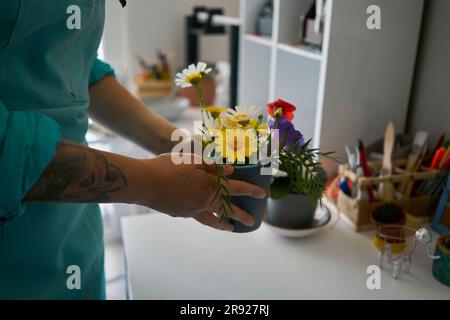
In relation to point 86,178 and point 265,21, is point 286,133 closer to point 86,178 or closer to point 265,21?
point 86,178

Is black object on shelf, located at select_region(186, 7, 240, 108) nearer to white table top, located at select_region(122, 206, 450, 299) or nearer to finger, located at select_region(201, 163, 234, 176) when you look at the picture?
white table top, located at select_region(122, 206, 450, 299)

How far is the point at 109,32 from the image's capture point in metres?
1.53

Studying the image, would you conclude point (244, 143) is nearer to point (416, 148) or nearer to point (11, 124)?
point (11, 124)

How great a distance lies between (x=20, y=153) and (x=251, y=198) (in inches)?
12.4

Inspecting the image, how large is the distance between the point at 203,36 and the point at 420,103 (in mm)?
974

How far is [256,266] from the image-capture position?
2.56ft

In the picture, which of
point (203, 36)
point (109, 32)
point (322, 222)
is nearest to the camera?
point (322, 222)

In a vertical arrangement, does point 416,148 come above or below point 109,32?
below

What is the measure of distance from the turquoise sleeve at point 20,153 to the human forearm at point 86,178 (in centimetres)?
2

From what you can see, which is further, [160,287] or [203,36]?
[203,36]

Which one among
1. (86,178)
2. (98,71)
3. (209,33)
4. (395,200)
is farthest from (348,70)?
(209,33)

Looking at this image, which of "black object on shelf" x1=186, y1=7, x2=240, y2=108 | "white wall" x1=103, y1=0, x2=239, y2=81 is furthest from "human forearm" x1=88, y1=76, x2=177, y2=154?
"white wall" x1=103, y1=0, x2=239, y2=81

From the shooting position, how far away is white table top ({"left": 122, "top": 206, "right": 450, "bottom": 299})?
2.31 ft
